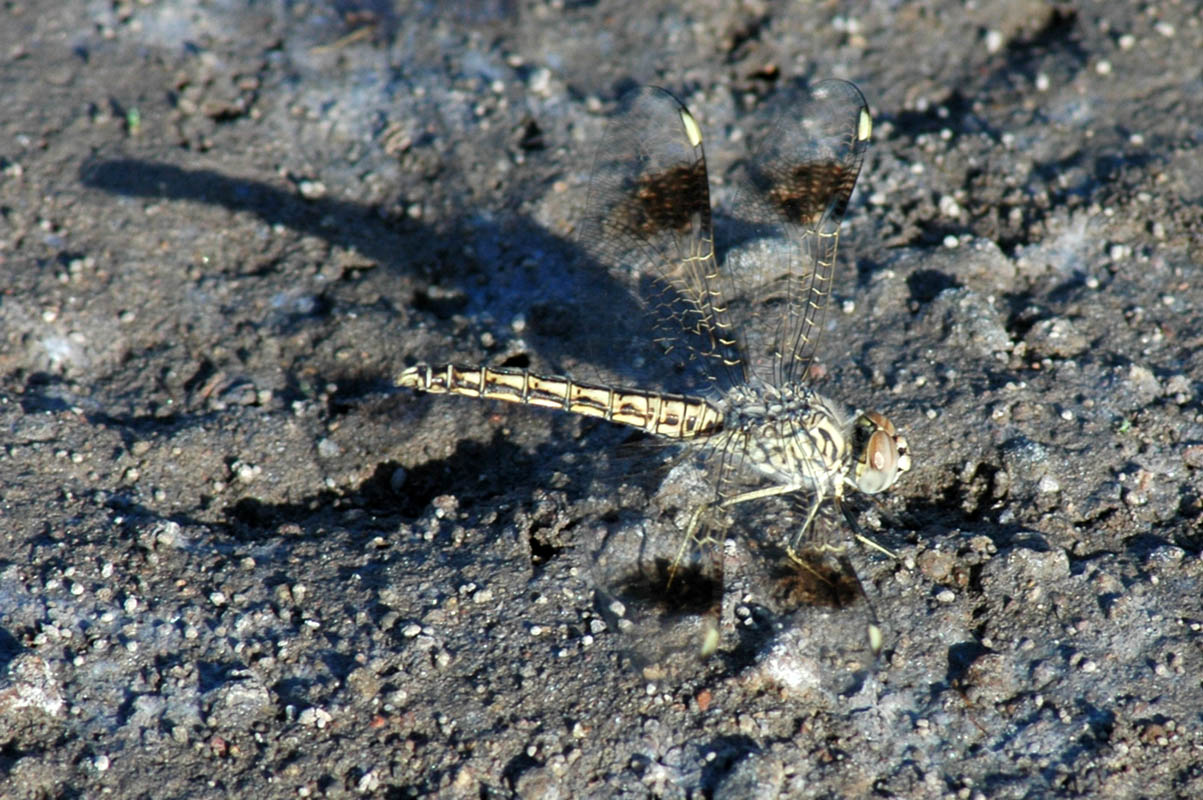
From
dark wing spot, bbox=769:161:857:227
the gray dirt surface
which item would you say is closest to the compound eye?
the gray dirt surface

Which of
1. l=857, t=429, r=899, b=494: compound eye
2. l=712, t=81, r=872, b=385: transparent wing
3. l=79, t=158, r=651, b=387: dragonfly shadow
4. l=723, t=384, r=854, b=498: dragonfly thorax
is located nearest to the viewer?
l=857, t=429, r=899, b=494: compound eye

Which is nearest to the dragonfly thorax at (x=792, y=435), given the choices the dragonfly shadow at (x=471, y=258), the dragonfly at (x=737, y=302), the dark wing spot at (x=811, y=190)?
the dragonfly at (x=737, y=302)

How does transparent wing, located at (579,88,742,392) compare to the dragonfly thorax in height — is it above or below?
above

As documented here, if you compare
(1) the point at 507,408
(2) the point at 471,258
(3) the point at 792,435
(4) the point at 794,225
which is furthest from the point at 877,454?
(2) the point at 471,258

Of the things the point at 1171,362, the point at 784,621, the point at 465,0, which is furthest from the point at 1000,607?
the point at 465,0

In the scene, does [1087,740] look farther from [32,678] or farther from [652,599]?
[32,678]

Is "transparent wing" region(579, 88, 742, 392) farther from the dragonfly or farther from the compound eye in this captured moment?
the compound eye

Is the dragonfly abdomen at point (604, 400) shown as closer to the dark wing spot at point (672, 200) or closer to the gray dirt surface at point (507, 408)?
the gray dirt surface at point (507, 408)
